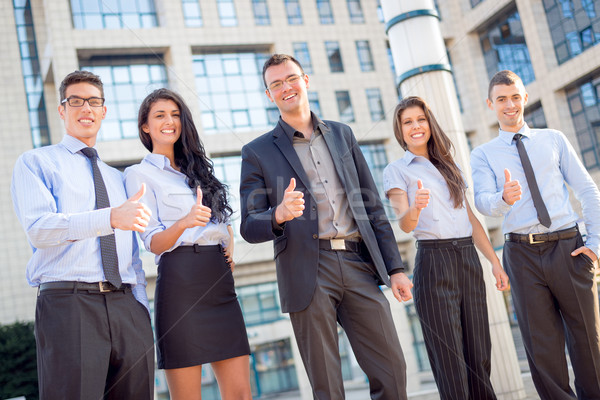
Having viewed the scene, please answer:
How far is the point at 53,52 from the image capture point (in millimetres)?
20062

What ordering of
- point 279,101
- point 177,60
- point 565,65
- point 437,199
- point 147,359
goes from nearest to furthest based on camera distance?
point 147,359, point 279,101, point 437,199, point 565,65, point 177,60

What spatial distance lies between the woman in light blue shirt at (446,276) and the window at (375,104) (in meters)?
20.4

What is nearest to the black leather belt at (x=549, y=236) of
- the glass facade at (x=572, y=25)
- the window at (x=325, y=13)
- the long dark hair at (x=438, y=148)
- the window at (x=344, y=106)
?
the long dark hair at (x=438, y=148)

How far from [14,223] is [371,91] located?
15002 mm

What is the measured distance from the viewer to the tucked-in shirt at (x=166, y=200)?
104 inches

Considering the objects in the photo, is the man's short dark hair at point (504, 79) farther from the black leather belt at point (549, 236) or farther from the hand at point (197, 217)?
the hand at point (197, 217)

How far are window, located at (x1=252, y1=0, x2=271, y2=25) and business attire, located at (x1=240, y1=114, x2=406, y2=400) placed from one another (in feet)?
70.9

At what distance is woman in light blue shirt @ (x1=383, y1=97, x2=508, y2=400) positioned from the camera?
2.81m

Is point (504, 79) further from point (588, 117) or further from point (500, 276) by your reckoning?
point (588, 117)

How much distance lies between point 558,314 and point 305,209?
4.92ft

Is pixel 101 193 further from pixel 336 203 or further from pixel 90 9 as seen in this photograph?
pixel 90 9

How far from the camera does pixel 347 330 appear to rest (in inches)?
95.6

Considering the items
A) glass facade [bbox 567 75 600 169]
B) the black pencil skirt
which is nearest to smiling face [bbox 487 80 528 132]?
the black pencil skirt

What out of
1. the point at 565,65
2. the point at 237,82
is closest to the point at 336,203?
the point at 565,65
